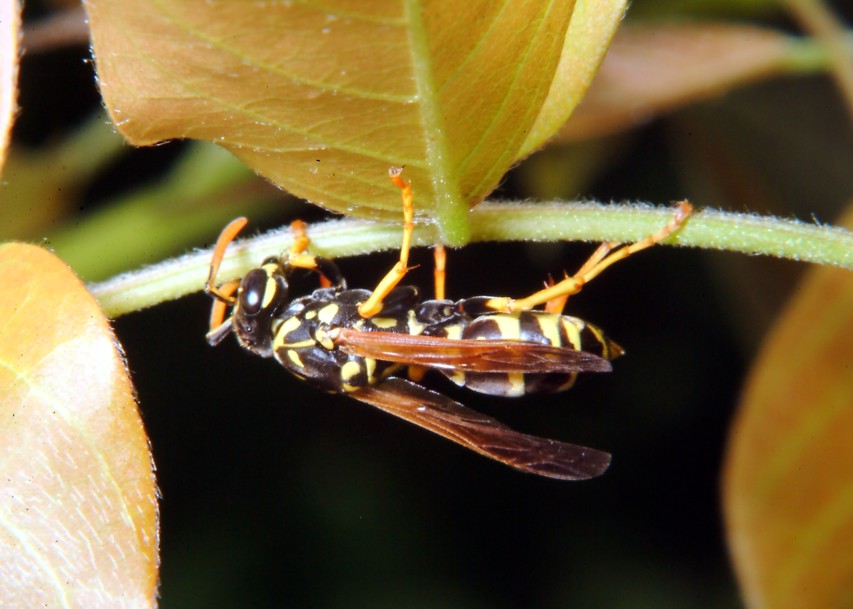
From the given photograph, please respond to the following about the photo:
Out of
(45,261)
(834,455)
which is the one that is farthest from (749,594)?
(45,261)

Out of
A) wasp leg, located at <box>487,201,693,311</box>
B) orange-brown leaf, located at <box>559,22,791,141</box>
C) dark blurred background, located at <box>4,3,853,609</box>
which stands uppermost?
orange-brown leaf, located at <box>559,22,791,141</box>

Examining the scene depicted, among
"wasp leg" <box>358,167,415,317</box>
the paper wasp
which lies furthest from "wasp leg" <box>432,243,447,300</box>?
"wasp leg" <box>358,167,415,317</box>

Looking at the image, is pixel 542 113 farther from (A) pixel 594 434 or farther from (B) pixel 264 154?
(A) pixel 594 434

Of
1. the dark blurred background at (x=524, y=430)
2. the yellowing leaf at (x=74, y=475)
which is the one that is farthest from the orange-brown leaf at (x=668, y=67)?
the yellowing leaf at (x=74, y=475)

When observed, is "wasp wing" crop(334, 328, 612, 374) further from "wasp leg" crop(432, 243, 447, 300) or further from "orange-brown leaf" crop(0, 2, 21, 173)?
"orange-brown leaf" crop(0, 2, 21, 173)

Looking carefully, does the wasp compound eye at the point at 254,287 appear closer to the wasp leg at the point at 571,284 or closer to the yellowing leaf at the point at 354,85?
the yellowing leaf at the point at 354,85

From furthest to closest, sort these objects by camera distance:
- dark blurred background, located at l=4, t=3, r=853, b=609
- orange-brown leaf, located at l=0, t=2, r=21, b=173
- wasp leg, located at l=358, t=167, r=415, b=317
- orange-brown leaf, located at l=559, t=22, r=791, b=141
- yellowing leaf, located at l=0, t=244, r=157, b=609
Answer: dark blurred background, located at l=4, t=3, r=853, b=609 → orange-brown leaf, located at l=559, t=22, r=791, b=141 → wasp leg, located at l=358, t=167, r=415, b=317 → orange-brown leaf, located at l=0, t=2, r=21, b=173 → yellowing leaf, located at l=0, t=244, r=157, b=609
